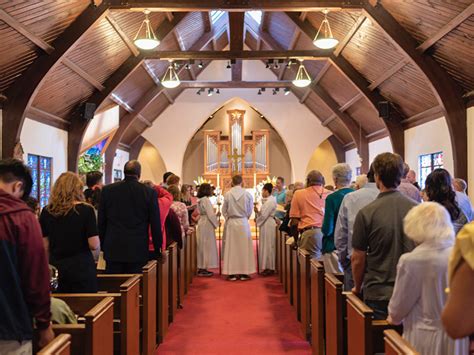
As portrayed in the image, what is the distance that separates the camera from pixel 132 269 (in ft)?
14.3

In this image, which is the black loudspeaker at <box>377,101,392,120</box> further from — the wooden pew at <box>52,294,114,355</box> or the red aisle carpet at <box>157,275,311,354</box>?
the wooden pew at <box>52,294,114,355</box>

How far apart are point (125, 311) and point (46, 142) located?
7677 mm

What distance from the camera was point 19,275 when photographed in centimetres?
209

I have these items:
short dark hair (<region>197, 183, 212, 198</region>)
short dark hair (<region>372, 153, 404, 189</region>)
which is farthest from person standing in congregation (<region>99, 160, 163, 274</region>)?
short dark hair (<region>197, 183, 212, 198</region>)

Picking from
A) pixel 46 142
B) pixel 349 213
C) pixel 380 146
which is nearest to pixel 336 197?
pixel 349 213

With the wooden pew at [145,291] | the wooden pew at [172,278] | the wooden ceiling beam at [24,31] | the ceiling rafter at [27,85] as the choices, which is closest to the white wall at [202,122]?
the ceiling rafter at [27,85]

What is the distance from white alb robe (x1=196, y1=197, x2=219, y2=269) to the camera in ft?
28.6

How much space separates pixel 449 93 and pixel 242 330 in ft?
18.0

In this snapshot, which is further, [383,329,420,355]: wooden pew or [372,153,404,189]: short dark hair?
[372,153,404,189]: short dark hair

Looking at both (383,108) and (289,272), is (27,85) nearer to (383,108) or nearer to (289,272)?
(289,272)

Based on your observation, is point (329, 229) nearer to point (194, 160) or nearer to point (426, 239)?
point (426, 239)

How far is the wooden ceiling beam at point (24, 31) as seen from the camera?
21.0ft

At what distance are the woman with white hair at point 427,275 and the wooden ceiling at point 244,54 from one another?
5.06 m

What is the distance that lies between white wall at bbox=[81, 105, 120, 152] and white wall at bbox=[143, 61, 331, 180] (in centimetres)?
405
